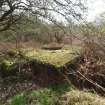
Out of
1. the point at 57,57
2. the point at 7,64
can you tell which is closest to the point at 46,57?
the point at 57,57

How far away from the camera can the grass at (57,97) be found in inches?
311

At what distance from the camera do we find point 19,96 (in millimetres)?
9492

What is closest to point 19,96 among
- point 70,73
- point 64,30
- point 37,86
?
point 37,86

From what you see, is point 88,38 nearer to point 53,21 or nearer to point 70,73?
point 70,73

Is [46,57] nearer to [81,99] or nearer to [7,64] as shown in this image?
[7,64]

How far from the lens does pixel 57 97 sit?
8.62m

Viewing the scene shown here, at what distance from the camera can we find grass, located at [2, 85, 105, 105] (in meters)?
7.89

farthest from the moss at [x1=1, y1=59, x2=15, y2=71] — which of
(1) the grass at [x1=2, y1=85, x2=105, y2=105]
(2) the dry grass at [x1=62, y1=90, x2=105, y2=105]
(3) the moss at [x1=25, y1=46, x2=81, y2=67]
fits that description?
(2) the dry grass at [x1=62, y1=90, x2=105, y2=105]

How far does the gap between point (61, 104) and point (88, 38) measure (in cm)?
246

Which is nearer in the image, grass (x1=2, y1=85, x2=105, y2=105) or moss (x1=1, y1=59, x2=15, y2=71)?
grass (x1=2, y1=85, x2=105, y2=105)

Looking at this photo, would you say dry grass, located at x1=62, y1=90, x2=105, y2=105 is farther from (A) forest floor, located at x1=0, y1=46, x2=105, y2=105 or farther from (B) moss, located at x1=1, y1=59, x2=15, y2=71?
(B) moss, located at x1=1, y1=59, x2=15, y2=71

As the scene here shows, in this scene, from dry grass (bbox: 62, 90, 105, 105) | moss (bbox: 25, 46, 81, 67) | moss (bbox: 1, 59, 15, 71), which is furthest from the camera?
moss (bbox: 1, 59, 15, 71)

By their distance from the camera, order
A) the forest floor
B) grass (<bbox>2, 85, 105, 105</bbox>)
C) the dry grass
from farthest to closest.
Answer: the forest floor → grass (<bbox>2, 85, 105, 105</bbox>) → the dry grass

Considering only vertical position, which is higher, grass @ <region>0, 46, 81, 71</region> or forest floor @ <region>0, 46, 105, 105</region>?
grass @ <region>0, 46, 81, 71</region>
